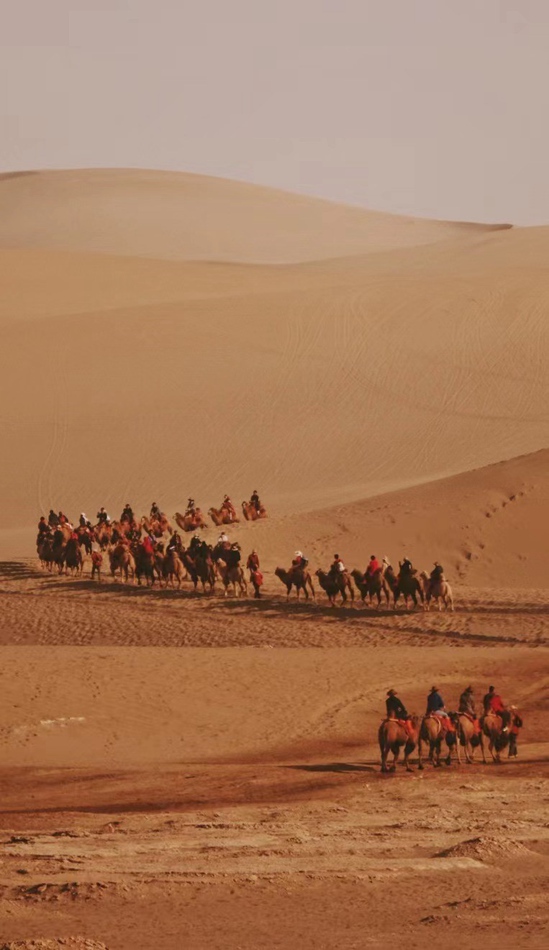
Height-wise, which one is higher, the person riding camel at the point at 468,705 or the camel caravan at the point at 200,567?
the camel caravan at the point at 200,567

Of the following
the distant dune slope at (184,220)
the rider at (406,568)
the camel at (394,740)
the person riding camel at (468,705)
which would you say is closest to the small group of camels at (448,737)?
the camel at (394,740)

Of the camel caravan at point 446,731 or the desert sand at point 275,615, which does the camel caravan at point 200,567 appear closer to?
the desert sand at point 275,615

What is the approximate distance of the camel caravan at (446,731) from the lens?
20.1 metres

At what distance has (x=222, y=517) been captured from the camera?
40.2 metres

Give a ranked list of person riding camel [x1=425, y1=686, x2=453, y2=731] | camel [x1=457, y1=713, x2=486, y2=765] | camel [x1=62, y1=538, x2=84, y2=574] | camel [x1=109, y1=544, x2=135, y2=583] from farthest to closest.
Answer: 1. camel [x1=62, y1=538, x2=84, y2=574]
2. camel [x1=109, y1=544, x2=135, y2=583]
3. camel [x1=457, y1=713, x2=486, y2=765]
4. person riding camel [x1=425, y1=686, x2=453, y2=731]

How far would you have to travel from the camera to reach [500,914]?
1364 centimetres

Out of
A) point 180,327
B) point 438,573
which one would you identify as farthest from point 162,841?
point 180,327

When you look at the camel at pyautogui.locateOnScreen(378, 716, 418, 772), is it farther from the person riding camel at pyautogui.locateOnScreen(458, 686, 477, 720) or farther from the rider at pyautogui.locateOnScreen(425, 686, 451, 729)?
the person riding camel at pyautogui.locateOnScreen(458, 686, 477, 720)

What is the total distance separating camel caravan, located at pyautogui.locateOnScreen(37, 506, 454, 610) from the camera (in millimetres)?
31047

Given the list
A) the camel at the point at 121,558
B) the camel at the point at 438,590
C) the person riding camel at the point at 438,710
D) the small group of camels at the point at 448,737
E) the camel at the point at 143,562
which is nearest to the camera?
the small group of camels at the point at 448,737

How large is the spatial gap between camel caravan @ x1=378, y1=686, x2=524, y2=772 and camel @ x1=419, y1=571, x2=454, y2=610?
8.55 meters

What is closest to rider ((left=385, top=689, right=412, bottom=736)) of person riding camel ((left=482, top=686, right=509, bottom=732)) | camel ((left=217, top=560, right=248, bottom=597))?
person riding camel ((left=482, top=686, right=509, bottom=732))

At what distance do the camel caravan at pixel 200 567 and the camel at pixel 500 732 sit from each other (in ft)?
29.1

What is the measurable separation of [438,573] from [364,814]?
12.9 metres
